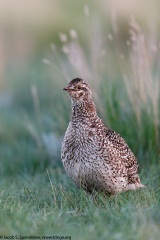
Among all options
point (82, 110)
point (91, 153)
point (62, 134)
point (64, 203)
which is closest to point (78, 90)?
point (82, 110)

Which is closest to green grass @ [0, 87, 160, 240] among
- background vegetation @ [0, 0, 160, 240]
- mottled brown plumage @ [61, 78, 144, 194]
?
background vegetation @ [0, 0, 160, 240]

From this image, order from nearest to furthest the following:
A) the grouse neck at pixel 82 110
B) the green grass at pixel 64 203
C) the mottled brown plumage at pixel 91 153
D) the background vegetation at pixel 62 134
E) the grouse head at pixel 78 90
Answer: the green grass at pixel 64 203
the background vegetation at pixel 62 134
the mottled brown plumage at pixel 91 153
the grouse head at pixel 78 90
the grouse neck at pixel 82 110

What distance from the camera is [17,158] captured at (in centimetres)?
880

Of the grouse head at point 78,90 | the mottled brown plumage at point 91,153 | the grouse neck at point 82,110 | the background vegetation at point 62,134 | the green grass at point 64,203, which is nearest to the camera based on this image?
the green grass at point 64,203

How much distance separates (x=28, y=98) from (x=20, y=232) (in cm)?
881

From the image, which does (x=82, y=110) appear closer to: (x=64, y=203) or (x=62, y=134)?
(x=64, y=203)

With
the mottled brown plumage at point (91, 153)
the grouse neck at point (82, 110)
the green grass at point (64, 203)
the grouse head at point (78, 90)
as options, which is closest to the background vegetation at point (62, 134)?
the green grass at point (64, 203)

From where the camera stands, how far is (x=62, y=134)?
880cm

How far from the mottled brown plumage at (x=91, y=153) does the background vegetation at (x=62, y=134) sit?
0.45 ft

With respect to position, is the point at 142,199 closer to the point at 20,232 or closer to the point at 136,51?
the point at 20,232

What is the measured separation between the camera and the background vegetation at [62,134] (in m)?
5.06

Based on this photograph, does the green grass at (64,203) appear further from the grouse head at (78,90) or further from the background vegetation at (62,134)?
the grouse head at (78,90)

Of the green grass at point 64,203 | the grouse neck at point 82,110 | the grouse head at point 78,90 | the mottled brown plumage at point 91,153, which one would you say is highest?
the grouse head at point 78,90

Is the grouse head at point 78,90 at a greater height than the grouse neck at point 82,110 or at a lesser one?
greater
